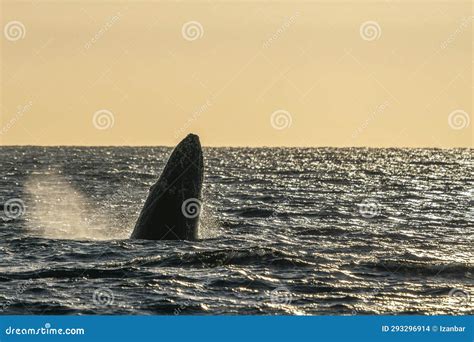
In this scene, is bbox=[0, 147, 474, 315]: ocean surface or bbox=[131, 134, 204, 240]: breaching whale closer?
bbox=[0, 147, 474, 315]: ocean surface

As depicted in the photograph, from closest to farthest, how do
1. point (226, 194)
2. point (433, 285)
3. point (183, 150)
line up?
point (433, 285), point (183, 150), point (226, 194)

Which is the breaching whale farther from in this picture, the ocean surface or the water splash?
the water splash

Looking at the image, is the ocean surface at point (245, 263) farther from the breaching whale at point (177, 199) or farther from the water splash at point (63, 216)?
the breaching whale at point (177, 199)

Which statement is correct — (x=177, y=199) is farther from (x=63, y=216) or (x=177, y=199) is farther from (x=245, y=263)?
(x=63, y=216)

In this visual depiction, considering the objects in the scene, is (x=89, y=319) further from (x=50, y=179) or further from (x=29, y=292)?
(x=50, y=179)

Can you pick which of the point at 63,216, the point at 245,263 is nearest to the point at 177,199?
the point at 245,263

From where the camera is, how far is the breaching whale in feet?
76.2

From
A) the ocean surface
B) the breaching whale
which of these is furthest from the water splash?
the breaching whale

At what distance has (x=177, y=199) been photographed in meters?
23.1

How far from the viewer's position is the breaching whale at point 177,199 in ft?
76.2

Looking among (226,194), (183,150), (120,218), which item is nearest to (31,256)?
(183,150)

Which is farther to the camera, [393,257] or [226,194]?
[226,194]

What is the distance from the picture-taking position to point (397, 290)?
18.2 meters

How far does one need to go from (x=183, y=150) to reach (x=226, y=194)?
1050 inches
